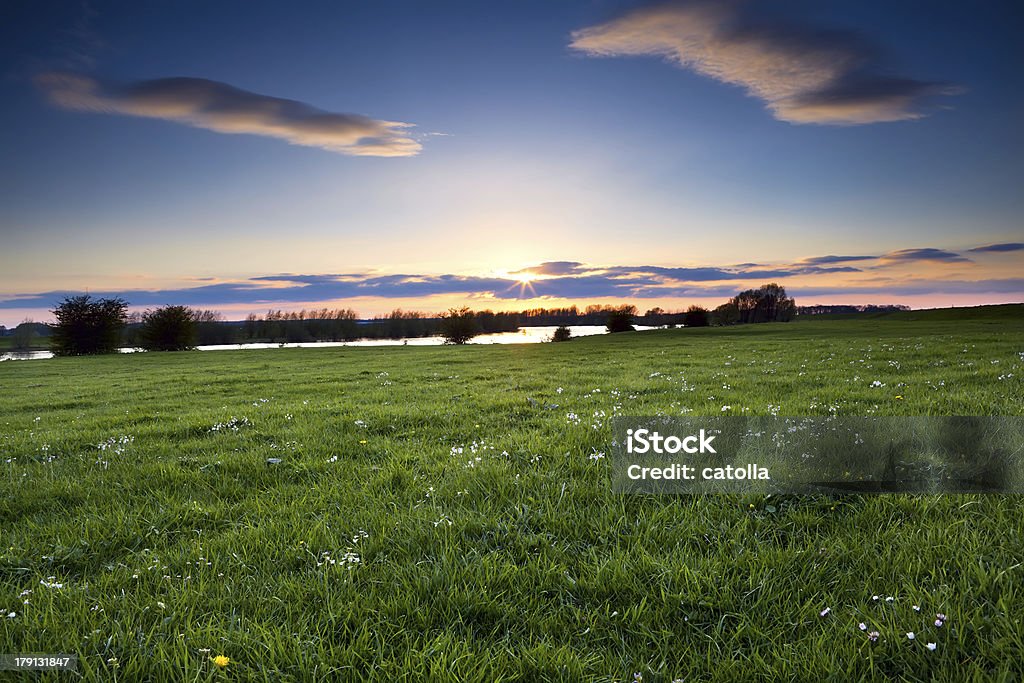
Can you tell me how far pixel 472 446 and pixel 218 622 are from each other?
415 cm

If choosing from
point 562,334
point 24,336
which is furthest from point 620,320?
point 24,336

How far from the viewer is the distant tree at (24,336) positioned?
101 m

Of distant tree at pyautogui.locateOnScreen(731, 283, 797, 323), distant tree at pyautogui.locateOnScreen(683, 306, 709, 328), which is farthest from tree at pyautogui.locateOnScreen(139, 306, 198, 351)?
distant tree at pyautogui.locateOnScreen(731, 283, 797, 323)

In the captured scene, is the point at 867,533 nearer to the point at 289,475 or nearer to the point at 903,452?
the point at 903,452

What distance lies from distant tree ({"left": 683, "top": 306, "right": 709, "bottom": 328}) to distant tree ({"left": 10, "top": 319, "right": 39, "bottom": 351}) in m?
137

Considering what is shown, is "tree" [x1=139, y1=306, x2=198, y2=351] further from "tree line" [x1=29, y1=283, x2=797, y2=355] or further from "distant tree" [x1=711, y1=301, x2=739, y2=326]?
"distant tree" [x1=711, y1=301, x2=739, y2=326]

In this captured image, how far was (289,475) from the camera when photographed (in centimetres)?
643

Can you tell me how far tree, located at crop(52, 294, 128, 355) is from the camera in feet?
235

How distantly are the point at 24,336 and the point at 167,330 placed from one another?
52.6 metres

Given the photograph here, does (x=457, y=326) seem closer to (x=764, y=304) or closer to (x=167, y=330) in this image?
(x=167, y=330)

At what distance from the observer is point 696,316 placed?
9850 cm

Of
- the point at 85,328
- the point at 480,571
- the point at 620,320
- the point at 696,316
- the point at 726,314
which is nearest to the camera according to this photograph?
the point at 480,571

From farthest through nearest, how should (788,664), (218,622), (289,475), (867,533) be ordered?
(289,475), (867,533), (218,622), (788,664)

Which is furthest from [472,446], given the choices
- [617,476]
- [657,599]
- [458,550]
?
[657,599]
